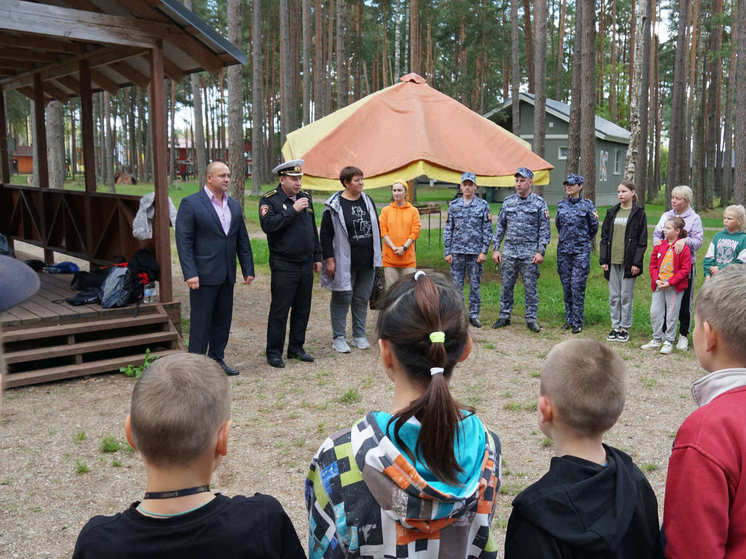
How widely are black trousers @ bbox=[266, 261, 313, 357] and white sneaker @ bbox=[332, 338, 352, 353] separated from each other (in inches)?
22.8

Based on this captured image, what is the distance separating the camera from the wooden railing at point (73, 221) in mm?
8250

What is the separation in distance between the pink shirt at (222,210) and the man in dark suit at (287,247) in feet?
1.31

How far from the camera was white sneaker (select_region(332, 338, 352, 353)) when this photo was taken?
7.53 m

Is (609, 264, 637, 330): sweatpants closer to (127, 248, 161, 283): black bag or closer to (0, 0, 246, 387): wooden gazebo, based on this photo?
(0, 0, 246, 387): wooden gazebo

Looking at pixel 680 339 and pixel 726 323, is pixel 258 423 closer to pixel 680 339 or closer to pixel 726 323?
pixel 726 323

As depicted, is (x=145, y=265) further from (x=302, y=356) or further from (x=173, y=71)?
(x=173, y=71)

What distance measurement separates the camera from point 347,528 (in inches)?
67.8

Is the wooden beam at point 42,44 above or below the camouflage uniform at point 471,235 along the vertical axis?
above

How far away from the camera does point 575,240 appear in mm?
8172

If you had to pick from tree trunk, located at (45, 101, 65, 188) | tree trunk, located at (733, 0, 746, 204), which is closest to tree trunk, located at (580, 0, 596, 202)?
tree trunk, located at (733, 0, 746, 204)

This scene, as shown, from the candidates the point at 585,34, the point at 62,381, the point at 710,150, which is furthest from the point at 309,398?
the point at 710,150

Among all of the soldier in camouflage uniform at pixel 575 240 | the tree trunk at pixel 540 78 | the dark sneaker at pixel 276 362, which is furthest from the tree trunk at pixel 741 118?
the dark sneaker at pixel 276 362

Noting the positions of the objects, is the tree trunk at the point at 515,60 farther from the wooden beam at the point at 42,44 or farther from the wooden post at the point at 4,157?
the wooden beam at the point at 42,44

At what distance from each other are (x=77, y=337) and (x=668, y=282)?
6283 mm
